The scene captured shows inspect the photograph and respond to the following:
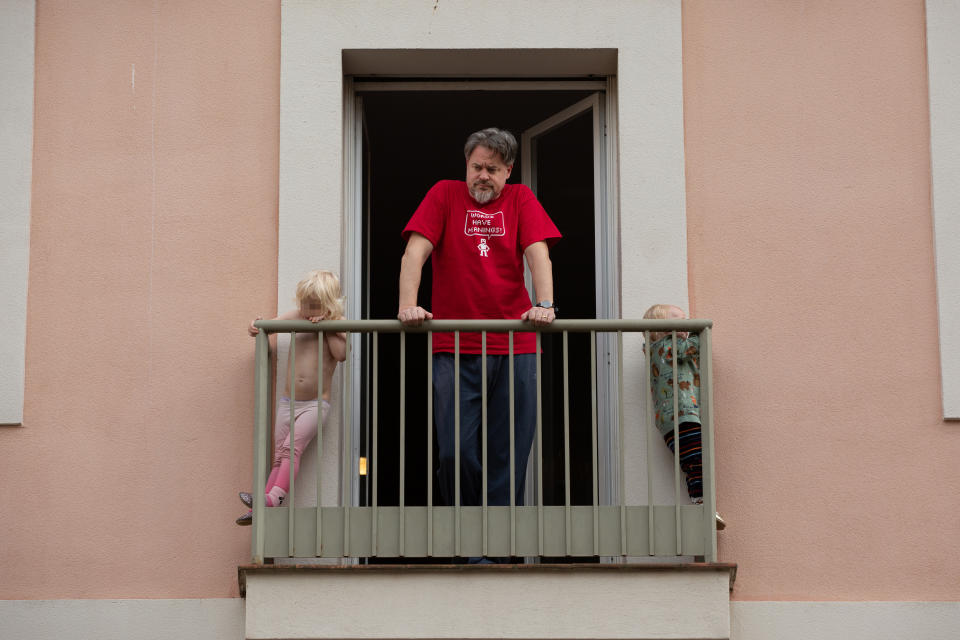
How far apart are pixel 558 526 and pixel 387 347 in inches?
231

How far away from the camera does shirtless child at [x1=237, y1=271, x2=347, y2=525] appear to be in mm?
6387

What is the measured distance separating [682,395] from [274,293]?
1.93m

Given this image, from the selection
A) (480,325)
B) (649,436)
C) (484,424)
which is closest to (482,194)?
(480,325)

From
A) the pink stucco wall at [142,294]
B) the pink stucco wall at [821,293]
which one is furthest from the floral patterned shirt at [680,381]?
the pink stucco wall at [142,294]

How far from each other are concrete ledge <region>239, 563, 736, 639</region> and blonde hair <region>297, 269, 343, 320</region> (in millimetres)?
1134

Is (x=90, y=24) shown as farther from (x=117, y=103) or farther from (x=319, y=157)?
(x=319, y=157)

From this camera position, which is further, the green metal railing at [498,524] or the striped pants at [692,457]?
the striped pants at [692,457]

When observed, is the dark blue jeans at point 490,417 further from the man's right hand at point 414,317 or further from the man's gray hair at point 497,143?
the man's gray hair at point 497,143

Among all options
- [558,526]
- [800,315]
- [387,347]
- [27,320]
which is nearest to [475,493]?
[558,526]

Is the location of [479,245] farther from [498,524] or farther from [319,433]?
[498,524]

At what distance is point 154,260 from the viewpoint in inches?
269

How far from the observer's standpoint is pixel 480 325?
624cm

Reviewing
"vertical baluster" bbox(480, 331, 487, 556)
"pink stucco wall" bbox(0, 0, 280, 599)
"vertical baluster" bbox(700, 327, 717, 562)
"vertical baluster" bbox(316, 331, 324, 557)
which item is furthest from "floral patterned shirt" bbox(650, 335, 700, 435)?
"pink stucco wall" bbox(0, 0, 280, 599)

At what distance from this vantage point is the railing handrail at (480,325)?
6187mm
